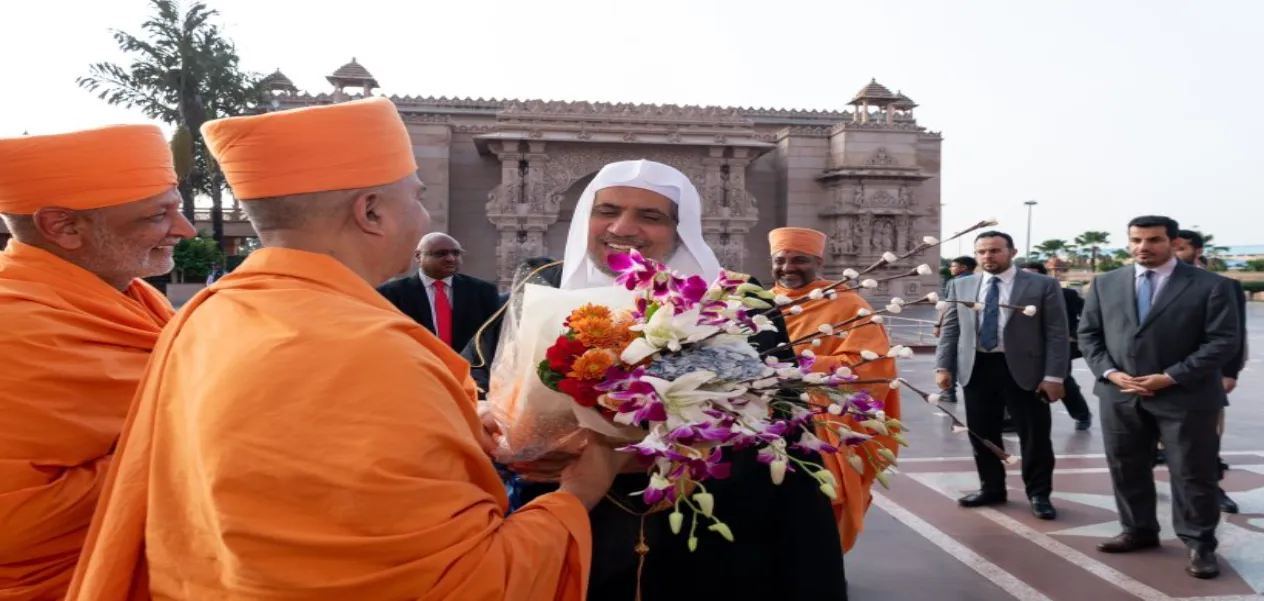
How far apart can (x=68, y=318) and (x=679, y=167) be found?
66.7 feet

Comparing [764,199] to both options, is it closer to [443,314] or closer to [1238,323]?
[443,314]

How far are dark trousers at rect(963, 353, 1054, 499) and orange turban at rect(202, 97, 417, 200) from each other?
5.20 metres

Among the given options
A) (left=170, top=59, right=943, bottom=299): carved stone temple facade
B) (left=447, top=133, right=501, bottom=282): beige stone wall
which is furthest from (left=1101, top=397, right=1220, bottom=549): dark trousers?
(left=447, top=133, right=501, bottom=282): beige stone wall

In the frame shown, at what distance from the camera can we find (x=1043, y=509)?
214 inches

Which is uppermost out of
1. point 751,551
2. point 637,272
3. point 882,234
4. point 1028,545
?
point 882,234

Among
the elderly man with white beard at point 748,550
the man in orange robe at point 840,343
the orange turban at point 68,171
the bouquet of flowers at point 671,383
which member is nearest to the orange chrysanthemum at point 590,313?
the bouquet of flowers at point 671,383

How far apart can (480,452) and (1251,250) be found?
15665 cm

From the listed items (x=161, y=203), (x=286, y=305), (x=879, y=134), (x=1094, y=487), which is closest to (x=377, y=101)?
(x=286, y=305)

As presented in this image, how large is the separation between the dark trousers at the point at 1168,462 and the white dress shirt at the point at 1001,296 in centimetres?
107

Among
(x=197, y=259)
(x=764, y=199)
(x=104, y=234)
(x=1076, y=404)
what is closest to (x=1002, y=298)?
(x=1076, y=404)

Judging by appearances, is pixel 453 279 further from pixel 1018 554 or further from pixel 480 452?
pixel 480 452

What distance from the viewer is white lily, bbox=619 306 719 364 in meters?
1.40

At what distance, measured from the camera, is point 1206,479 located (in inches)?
173

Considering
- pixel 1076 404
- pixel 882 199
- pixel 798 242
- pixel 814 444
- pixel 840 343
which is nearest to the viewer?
pixel 814 444
